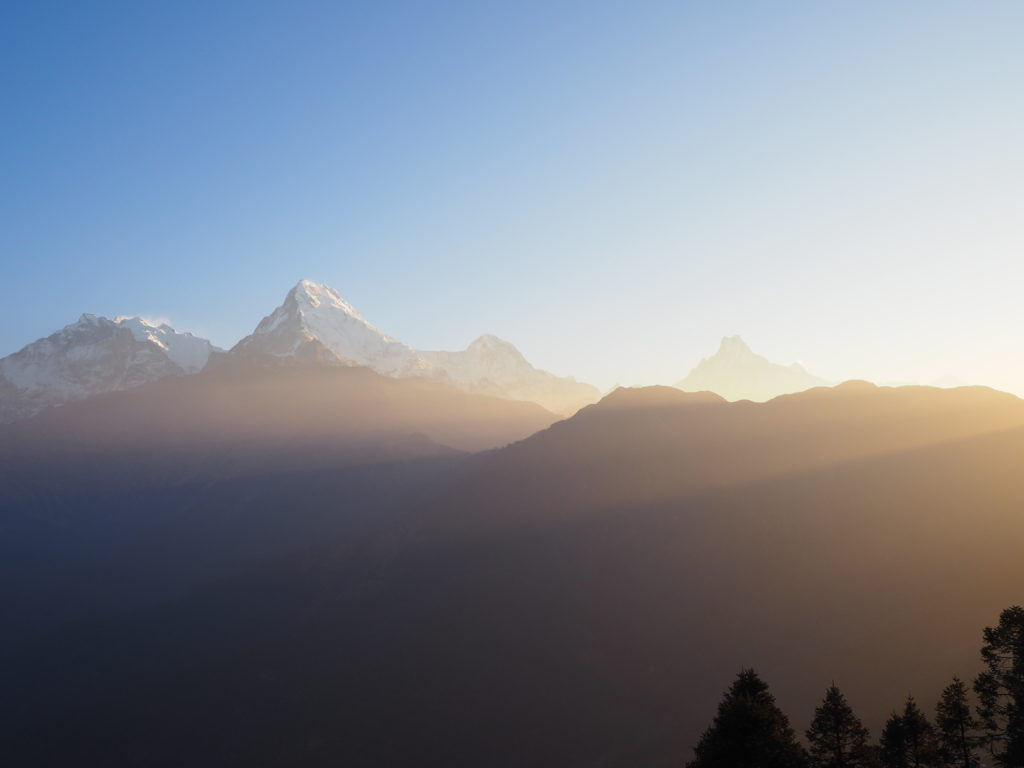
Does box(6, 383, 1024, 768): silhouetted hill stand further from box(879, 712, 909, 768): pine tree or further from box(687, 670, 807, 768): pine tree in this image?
box(687, 670, 807, 768): pine tree

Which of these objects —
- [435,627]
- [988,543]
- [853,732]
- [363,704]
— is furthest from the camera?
[435,627]

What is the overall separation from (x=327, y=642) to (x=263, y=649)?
21228 mm

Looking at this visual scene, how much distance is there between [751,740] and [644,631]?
134 meters

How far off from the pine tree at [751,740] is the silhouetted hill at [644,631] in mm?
93607

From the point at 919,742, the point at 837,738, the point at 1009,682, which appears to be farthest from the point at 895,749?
the point at 1009,682

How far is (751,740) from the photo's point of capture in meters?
36.0

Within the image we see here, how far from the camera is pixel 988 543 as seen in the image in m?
150

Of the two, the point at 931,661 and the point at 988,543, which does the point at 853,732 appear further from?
the point at 988,543

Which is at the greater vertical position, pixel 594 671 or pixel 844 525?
pixel 844 525

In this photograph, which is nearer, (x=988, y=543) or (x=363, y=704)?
(x=988, y=543)

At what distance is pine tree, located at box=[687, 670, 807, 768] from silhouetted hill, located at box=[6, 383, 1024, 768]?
93.6 m

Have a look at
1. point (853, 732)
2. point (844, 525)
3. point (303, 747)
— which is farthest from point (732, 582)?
point (853, 732)

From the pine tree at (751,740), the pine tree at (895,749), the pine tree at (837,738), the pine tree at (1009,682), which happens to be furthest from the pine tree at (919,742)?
the pine tree at (751,740)

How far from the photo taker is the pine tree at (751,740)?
35.5m
